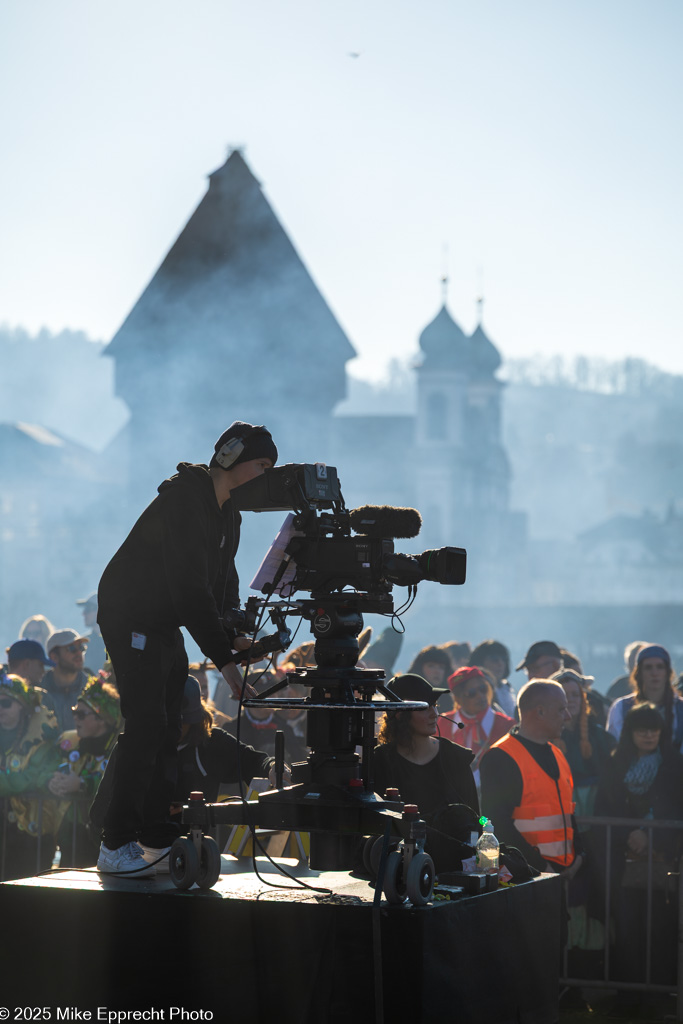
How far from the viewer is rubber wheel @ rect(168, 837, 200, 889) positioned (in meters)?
4.09

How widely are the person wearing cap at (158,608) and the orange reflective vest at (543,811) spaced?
2166 mm

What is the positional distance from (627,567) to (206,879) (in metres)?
76.5

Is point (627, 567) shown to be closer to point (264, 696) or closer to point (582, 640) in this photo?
point (582, 640)

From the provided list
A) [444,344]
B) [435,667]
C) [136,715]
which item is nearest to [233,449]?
[136,715]

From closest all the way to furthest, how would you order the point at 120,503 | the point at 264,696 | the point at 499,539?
the point at 264,696 → the point at 120,503 → the point at 499,539

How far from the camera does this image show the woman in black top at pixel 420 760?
5430 millimetres

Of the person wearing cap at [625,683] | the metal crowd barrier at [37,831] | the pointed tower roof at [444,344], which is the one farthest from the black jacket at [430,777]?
the pointed tower roof at [444,344]

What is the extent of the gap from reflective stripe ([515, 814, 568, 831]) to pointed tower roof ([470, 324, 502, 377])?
64.5m

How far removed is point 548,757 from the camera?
20.7ft

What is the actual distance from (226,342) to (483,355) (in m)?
34.0

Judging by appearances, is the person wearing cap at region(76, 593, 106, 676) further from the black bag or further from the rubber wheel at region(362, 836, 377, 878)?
the rubber wheel at region(362, 836, 377, 878)

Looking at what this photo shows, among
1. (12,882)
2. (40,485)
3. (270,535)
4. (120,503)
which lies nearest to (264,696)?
(12,882)

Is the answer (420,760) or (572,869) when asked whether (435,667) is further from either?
(420,760)

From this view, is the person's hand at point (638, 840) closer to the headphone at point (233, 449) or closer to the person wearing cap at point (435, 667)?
the person wearing cap at point (435, 667)
